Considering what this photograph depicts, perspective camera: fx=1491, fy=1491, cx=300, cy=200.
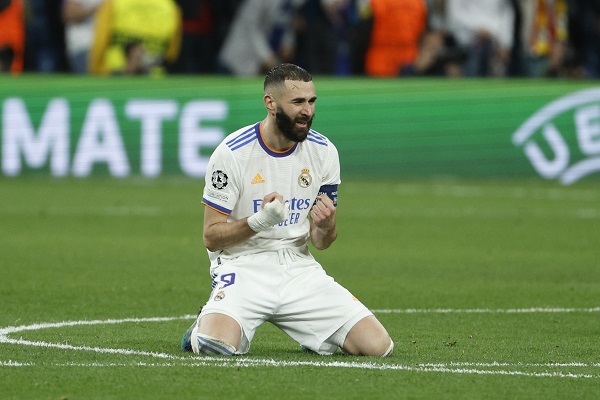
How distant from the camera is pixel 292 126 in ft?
27.0

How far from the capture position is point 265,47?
2372 cm

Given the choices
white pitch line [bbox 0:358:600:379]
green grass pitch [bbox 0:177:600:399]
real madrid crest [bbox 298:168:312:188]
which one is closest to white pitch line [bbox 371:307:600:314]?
green grass pitch [bbox 0:177:600:399]

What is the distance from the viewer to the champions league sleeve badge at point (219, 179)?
823 centimetres

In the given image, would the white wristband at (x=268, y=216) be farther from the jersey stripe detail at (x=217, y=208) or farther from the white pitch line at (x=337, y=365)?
the white pitch line at (x=337, y=365)

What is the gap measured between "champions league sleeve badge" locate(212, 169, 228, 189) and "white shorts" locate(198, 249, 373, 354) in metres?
0.43

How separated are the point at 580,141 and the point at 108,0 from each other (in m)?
7.11

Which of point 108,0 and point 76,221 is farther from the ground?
point 108,0

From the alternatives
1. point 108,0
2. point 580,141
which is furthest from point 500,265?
point 108,0

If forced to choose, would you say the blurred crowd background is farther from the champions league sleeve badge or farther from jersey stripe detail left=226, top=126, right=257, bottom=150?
the champions league sleeve badge

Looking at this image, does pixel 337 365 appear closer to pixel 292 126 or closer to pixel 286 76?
pixel 292 126

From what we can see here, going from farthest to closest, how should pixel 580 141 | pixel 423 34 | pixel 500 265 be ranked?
1. pixel 423 34
2. pixel 580 141
3. pixel 500 265

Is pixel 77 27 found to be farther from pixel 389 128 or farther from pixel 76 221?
pixel 76 221

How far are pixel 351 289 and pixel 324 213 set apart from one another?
11.9 feet

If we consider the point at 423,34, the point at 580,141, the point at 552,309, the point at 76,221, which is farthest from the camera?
the point at 423,34
